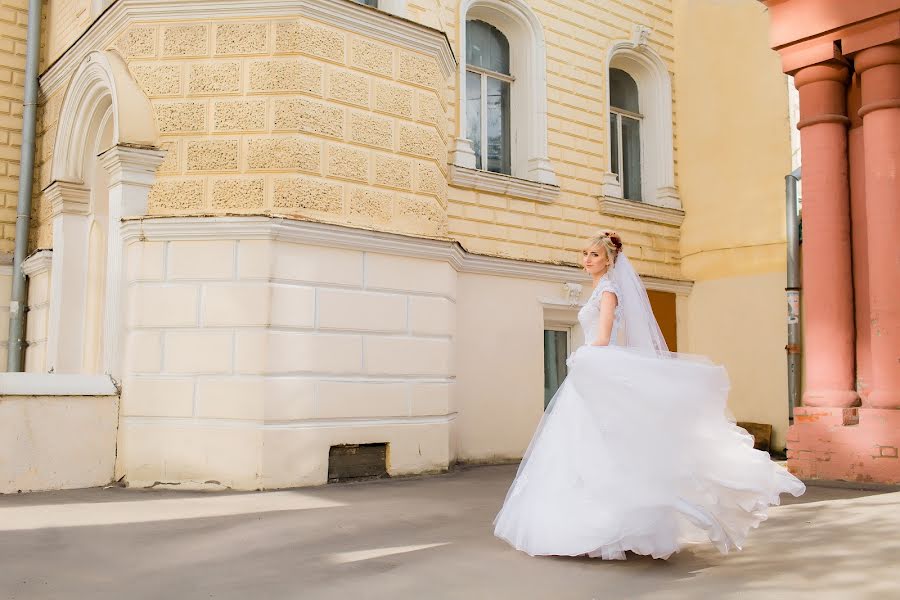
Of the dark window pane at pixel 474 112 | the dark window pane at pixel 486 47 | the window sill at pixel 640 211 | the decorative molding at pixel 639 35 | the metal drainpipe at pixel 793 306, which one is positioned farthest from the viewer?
the decorative molding at pixel 639 35

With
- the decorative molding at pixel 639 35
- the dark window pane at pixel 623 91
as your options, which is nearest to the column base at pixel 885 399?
the dark window pane at pixel 623 91

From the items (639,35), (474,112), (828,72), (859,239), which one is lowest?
(859,239)

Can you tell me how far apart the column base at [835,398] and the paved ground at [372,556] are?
134 cm

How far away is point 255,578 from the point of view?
4.04 metres

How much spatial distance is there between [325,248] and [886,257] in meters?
5.44

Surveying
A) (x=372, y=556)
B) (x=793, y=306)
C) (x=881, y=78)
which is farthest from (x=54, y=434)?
(x=793, y=306)

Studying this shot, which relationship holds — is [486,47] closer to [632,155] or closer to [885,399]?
[632,155]

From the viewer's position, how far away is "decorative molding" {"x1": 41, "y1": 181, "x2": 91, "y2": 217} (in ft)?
30.1

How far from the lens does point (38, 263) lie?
959 cm

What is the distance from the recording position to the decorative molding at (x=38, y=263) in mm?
9430

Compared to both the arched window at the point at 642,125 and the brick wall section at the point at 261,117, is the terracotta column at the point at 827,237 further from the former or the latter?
the brick wall section at the point at 261,117

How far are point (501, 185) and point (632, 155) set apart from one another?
3656 mm

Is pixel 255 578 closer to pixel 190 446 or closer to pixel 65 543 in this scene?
pixel 65 543

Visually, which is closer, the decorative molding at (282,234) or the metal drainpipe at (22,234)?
the decorative molding at (282,234)
